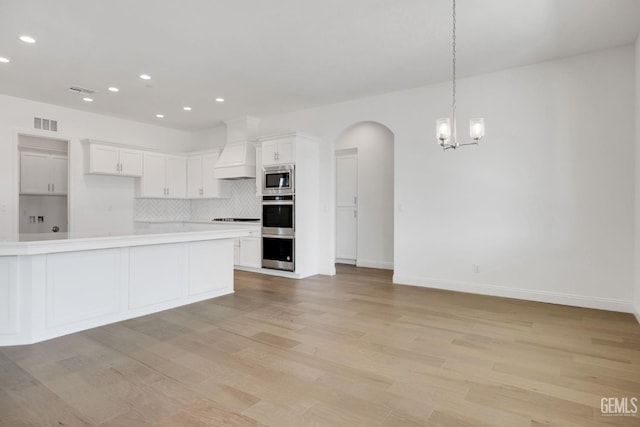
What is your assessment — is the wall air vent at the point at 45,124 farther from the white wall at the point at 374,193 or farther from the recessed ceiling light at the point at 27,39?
the white wall at the point at 374,193

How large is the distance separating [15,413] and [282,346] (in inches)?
66.3

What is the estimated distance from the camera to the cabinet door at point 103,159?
6117 millimetres

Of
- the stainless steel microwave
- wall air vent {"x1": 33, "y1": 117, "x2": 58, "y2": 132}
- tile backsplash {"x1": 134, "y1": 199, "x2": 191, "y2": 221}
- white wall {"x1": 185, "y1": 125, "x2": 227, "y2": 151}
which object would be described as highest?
white wall {"x1": 185, "y1": 125, "x2": 227, "y2": 151}

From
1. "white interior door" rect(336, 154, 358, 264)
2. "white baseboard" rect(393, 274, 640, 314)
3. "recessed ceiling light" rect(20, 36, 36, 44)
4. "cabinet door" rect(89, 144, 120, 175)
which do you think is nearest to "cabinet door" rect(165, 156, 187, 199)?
"cabinet door" rect(89, 144, 120, 175)

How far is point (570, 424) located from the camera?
1.86 m

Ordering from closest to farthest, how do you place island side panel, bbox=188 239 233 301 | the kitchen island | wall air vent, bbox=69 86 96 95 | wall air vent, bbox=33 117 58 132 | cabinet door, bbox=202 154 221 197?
the kitchen island < island side panel, bbox=188 239 233 301 < wall air vent, bbox=69 86 96 95 < wall air vent, bbox=33 117 58 132 < cabinet door, bbox=202 154 221 197

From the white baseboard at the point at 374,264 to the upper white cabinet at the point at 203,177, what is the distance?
315cm

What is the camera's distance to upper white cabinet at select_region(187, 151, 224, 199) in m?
7.19

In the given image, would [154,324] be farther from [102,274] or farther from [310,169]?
[310,169]

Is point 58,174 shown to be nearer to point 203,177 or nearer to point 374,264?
point 203,177

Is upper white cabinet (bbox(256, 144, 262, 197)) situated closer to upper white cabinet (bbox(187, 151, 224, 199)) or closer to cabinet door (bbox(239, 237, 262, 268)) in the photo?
cabinet door (bbox(239, 237, 262, 268))

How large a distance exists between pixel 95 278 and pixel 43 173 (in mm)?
5548

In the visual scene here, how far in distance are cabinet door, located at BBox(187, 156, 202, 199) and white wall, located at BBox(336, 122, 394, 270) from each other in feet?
10.4

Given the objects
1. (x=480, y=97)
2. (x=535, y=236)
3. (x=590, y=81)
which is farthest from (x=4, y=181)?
(x=590, y=81)
